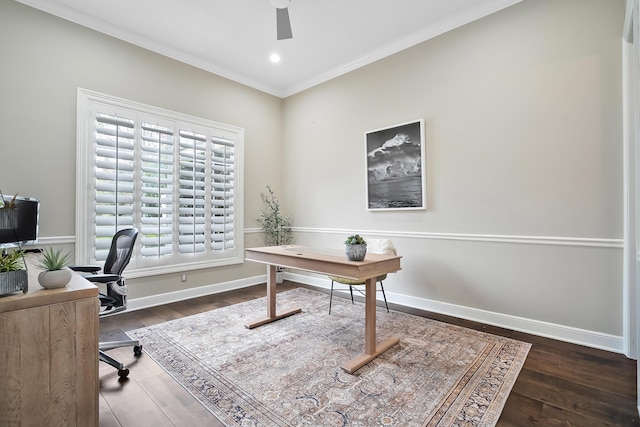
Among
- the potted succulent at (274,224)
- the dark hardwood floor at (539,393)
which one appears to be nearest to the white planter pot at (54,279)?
the dark hardwood floor at (539,393)

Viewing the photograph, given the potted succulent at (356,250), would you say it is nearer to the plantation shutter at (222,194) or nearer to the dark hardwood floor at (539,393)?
the dark hardwood floor at (539,393)

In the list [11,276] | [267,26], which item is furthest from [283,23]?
[11,276]

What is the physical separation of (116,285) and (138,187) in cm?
164

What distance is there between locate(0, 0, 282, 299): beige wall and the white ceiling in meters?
0.19

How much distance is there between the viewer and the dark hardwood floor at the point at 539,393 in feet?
5.69

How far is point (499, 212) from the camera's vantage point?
310cm

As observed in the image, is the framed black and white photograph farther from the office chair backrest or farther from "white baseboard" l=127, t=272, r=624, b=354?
the office chair backrest

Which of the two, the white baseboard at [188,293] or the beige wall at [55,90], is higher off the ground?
the beige wall at [55,90]

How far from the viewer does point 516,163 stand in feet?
9.78

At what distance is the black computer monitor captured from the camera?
243 centimetres

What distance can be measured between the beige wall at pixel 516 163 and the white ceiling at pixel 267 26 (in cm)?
21

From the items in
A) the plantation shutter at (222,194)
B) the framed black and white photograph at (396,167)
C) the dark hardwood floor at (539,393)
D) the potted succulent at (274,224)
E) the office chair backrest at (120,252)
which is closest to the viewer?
the dark hardwood floor at (539,393)

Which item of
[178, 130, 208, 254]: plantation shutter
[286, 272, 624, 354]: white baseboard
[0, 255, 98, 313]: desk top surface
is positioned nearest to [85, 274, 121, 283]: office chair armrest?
[0, 255, 98, 313]: desk top surface

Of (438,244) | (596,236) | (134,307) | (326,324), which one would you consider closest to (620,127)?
(596,236)
